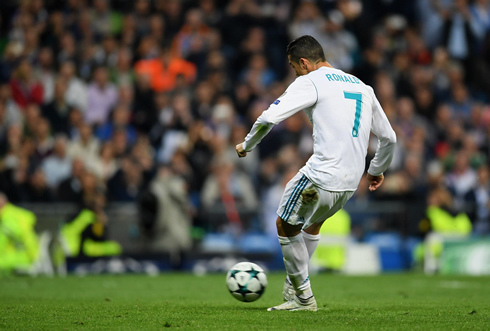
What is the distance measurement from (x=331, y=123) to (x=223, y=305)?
2476mm

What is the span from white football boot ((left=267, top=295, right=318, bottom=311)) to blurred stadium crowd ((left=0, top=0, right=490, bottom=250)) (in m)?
8.17

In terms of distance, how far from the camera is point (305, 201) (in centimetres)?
666

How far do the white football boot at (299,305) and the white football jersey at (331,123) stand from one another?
1.12 metres

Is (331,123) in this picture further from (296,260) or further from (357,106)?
(296,260)

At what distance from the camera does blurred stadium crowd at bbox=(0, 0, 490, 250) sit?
15680 millimetres

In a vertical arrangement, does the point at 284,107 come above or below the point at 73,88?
below

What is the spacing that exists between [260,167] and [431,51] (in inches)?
225

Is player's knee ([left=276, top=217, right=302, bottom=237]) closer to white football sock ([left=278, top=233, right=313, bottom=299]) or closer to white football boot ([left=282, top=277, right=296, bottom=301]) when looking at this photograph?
white football sock ([left=278, top=233, right=313, bottom=299])

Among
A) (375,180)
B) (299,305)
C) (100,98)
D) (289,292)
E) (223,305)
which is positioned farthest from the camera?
(100,98)

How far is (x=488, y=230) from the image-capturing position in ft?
50.9

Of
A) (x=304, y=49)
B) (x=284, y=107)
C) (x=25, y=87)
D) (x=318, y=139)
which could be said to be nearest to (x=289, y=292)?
(x=318, y=139)

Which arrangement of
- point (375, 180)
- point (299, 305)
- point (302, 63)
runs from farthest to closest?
point (375, 180), point (299, 305), point (302, 63)

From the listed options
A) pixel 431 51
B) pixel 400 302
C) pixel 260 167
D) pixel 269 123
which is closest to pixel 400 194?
pixel 260 167

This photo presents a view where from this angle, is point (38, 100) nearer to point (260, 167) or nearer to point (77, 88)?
point (77, 88)
